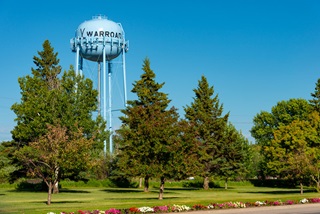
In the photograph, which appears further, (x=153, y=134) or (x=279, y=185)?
(x=279, y=185)

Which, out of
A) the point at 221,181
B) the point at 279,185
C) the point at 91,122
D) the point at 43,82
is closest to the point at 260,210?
the point at 91,122

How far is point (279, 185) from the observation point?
9544 cm

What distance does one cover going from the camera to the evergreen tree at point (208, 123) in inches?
3009

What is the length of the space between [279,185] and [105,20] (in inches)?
1702

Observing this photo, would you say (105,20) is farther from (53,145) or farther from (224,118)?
(53,145)

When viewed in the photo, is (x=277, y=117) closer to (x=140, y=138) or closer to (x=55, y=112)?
(x=55, y=112)

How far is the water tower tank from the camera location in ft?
279

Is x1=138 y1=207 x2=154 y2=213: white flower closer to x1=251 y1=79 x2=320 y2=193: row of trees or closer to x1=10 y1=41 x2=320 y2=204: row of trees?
x1=10 y1=41 x2=320 y2=204: row of trees

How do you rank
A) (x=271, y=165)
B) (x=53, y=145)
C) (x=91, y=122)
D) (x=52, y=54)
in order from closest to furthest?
(x=53, y=145) < (x=271, y=165) < (x=91, y=122) < (x=52, y=54)

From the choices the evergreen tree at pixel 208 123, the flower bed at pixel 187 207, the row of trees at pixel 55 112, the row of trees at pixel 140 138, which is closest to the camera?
the flower bed at pixel 187 207

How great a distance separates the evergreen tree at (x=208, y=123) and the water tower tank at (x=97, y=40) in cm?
1660

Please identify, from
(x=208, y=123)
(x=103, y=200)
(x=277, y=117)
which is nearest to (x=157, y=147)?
Answer: (x=103, y=200)

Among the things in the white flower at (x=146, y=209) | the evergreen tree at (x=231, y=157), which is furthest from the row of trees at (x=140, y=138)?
the white flower at (x=146, y=209)

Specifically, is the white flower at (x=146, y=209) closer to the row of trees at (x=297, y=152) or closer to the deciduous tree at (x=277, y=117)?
the row of trees at (x=297, y=152)
